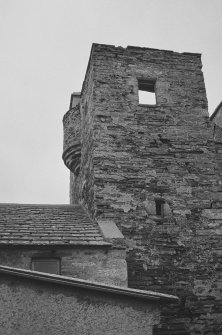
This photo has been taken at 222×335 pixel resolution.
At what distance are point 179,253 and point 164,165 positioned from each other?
7.09ft

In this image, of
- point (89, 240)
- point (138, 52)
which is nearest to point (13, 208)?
point (89, 240)

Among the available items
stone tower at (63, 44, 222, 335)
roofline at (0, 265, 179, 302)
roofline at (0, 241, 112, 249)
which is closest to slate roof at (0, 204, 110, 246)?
roofline at (0, 241, 112, 249)

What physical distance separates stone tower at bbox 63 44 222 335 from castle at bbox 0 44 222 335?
2 cm

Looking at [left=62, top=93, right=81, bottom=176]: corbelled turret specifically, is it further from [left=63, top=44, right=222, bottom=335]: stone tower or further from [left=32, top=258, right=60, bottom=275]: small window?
[left=32, top=258, right=60, bottom=275]: small window

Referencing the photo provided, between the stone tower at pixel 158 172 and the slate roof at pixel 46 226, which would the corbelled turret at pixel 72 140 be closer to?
the stone tower at pixel 158 172

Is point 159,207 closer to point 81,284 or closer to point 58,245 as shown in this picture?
point 58,245

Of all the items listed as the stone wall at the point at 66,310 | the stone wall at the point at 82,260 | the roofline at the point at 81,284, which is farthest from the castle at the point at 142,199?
the roofline at the point at 81,284

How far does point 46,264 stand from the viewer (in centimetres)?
733

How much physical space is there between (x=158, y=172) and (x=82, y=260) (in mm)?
3118

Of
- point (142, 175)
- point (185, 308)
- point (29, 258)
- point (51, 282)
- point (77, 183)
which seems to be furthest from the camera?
point (77, 183)

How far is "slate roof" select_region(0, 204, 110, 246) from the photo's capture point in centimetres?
735

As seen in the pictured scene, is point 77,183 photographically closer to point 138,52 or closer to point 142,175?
point 142,175

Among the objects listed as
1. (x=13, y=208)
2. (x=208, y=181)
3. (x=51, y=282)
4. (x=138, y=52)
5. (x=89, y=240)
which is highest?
(x=138, y=52)

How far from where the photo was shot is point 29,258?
23.9 feet
